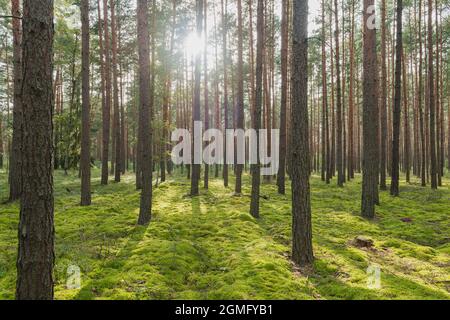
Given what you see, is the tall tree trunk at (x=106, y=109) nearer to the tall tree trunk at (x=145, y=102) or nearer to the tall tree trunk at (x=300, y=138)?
the tall tree trunk at (x=145, y=102)

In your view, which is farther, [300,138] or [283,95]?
[283,95]

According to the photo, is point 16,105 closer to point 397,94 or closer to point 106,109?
point 106,109

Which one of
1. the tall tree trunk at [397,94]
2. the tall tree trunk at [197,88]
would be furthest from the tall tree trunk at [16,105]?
the tall tree trunk at [397,94]

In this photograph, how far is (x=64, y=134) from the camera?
22266mm

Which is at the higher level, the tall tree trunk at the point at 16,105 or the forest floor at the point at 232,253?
the tall tree trunk at the point at 16,105

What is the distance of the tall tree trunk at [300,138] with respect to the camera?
6758 millimetres

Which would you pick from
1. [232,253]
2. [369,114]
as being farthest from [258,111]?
[232,253]

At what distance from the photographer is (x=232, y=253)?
746 centimetres

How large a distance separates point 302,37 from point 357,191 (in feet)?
44.9

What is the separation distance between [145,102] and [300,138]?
5.05 metres

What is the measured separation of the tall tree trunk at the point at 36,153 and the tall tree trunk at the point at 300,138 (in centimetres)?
460

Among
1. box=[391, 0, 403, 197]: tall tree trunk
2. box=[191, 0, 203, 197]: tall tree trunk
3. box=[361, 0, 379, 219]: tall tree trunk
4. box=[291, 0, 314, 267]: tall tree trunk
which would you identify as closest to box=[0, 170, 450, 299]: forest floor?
box=[291, 0, 314, 267]: tall tree trunk

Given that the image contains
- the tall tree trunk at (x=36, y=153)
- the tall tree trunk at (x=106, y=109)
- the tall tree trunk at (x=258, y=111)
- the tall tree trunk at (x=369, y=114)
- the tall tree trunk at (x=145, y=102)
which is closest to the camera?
the tall tree trunk at (x=36, y=153)

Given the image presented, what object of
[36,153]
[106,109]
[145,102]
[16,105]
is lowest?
[36,153]
